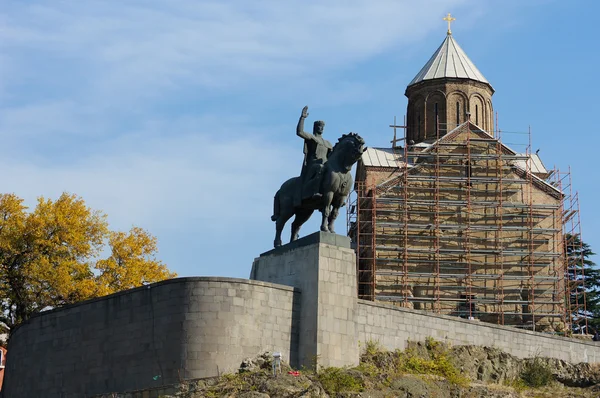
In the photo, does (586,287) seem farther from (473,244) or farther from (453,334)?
(453,334)

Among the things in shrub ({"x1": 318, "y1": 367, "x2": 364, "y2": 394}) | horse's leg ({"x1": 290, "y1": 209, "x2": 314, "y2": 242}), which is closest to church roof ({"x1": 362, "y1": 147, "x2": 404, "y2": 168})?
horse's leg ({"x1": 290, "y1": 209, "x2": 314, "y2": 242})

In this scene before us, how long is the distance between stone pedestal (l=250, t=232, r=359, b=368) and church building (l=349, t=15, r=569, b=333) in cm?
2364

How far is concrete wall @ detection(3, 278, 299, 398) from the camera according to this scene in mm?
26125

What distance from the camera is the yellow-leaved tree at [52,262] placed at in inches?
1689

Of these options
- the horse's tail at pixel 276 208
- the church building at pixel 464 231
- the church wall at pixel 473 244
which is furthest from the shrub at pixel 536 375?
the church wall at pixel 473 244

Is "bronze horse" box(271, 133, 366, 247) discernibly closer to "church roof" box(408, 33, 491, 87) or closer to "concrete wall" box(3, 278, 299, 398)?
"concrete wall" box(3, 278, 299, 398)

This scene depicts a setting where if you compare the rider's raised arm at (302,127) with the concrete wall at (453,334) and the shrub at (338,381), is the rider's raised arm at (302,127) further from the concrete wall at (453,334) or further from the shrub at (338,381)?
the shrub at (338,381)

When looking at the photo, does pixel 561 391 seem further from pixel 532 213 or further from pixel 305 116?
pixel 532 213

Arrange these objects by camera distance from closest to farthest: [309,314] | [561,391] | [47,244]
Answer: [309,314]
[561,391]
[47,244]

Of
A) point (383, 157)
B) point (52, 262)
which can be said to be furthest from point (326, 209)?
point (383, 157)

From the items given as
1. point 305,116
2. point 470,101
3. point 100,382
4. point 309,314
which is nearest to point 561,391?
point 309,314

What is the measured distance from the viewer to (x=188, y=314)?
26.3m

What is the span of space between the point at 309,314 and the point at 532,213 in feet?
94.5

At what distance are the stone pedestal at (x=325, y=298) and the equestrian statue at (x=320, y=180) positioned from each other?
61 centimetres
